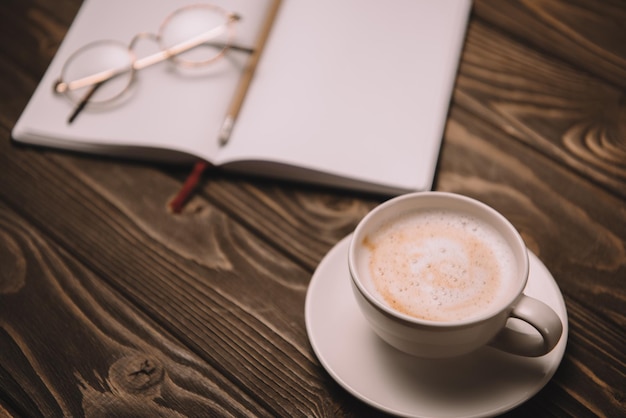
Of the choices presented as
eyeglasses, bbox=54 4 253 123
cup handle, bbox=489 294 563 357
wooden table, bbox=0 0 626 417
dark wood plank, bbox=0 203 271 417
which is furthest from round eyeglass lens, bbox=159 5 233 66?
cup handle, bbox=489 294 563 357

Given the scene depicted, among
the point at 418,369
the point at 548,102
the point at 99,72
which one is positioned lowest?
the point at 418,369

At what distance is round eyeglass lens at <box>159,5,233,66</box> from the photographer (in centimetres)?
96

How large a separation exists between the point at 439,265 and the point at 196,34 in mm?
573

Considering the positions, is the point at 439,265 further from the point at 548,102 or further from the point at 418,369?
the point at 548,102

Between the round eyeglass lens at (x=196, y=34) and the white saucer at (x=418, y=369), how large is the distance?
44 cm

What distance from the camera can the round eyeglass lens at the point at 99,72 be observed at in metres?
0.93

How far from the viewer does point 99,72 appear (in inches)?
37.4

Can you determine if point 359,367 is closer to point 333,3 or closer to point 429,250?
point 429,250

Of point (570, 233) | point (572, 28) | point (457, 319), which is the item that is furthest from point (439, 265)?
point (572, 28)

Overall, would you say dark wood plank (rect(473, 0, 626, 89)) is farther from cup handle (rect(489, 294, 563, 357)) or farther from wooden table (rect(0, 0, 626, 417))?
cup handle (rect(489, 294, 563, 357))

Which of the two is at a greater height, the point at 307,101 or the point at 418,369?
the point at 307,101

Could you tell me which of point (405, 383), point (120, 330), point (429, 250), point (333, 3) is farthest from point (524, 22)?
point (120, 330)

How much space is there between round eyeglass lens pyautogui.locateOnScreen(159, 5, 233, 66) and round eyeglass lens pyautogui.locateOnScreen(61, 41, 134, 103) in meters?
0.07

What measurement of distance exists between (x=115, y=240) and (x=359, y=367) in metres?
0.36
